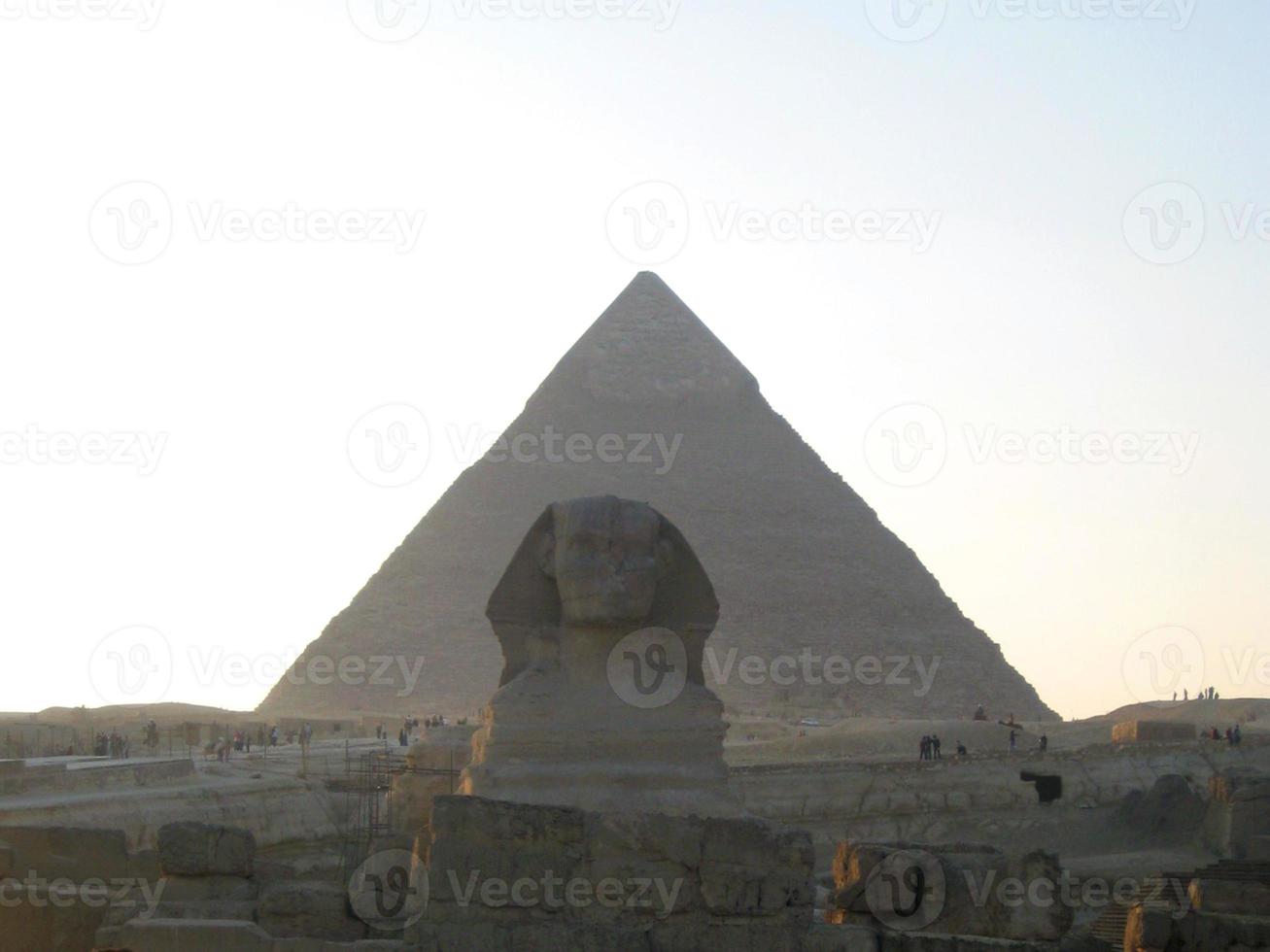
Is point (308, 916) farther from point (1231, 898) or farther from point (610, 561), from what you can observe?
point (610, 561)

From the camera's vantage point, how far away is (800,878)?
364 centimetres

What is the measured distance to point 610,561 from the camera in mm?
7023

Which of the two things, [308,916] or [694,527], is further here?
[694,527]

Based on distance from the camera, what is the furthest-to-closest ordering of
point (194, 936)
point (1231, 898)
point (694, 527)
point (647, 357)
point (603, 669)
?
point (647, 357) < point (694, 527) < point (603, 669) < point (1231, 898) < point (194, 936)

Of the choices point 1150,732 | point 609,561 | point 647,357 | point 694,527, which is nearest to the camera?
point 609,561

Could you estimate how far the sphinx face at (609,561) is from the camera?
7004 millimetres

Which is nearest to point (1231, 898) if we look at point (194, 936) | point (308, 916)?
point (308, 916)

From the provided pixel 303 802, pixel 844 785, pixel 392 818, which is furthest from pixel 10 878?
pixel 844 785

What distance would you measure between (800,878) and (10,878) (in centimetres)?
193

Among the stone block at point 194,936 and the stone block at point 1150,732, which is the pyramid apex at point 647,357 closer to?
the stone block at point 1150,732

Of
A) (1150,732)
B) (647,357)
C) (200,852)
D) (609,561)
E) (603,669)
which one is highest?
(647,357)

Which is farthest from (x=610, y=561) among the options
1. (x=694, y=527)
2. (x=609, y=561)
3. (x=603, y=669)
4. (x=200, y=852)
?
(x=694, y=527)

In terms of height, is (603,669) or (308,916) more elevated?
(603,669)

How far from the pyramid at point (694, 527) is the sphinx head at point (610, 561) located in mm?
97560
